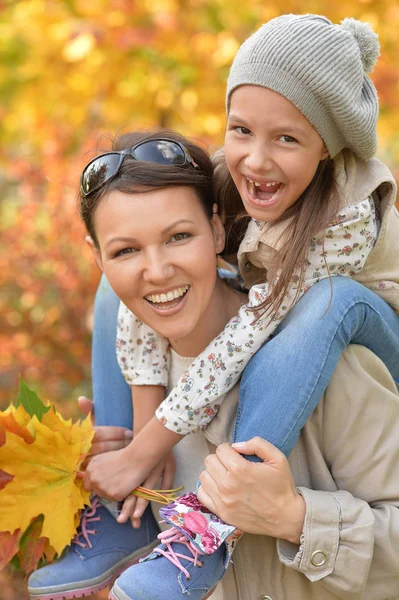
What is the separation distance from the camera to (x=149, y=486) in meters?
2.39

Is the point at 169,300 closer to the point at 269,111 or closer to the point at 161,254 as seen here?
the point at 161,254

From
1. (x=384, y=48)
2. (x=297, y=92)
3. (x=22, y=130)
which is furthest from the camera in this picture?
(x=22, y=130)

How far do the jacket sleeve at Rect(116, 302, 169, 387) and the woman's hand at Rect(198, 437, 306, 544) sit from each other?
48 centimetres

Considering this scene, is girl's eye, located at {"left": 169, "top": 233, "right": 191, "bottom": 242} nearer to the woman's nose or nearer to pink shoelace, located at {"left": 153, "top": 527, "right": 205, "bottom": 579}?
the woman's nose

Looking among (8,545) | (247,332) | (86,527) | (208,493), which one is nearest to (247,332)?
(247,332)

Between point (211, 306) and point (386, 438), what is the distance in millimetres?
603

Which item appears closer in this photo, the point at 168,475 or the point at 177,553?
the point at 177,553

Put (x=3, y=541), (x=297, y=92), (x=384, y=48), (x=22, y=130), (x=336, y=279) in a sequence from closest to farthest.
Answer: (x=297, y=92) < (x=336, y=279) < (x=3, y=541) < (x=384, y=48) < (x=22, y=130)

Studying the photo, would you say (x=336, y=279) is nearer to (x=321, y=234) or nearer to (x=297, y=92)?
(x=321, y=234)

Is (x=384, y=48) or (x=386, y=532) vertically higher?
(x=384, y=48)

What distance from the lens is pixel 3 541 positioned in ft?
7.57

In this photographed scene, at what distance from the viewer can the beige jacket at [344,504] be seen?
201 cm

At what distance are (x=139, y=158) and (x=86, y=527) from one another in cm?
106

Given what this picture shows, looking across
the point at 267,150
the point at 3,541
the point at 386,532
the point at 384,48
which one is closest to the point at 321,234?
the point at 267,150
